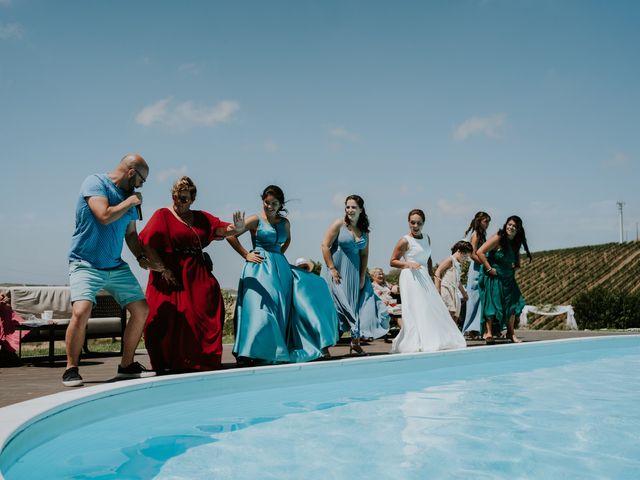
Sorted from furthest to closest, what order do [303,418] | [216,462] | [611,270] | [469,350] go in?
[611,270] → [469,350] → [303,418] → [216,462]

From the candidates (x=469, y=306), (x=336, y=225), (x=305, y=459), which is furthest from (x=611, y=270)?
(x=305, y=459)

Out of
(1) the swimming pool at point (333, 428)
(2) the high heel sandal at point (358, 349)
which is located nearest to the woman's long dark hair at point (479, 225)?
(2) the high heel sandal at point (358, 349)

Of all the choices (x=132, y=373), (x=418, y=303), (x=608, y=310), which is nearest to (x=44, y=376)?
(x=132, y=373)

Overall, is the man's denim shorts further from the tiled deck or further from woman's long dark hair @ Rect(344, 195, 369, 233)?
woman's long dark hair @ Rect(344, 195, 369, 233)

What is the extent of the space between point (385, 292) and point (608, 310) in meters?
15.4

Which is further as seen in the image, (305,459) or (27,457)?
(305,459)

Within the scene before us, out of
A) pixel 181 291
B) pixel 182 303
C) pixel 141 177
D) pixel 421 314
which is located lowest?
pixel 421 314

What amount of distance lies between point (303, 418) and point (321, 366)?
156 cm

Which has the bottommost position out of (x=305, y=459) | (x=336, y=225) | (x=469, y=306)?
(x=305, y=459)

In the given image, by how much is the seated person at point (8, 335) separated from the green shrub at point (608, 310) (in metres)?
21.3

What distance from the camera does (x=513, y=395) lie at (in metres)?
5.62

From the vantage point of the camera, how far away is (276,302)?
6.48 m

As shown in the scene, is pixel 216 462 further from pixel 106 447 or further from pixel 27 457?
pixel 27 457

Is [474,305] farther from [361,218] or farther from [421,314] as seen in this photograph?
[361,218]
